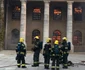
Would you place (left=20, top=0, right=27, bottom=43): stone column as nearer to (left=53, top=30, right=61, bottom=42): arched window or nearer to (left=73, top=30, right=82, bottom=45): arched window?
(left=53, top=30, right=61, bottom=42): arched window

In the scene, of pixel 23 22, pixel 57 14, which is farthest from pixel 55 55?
pixel 57 14

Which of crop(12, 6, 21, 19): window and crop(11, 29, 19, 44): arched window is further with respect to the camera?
crop(12, 6, 21, 19): window

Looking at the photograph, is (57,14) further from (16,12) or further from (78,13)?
(16,12)

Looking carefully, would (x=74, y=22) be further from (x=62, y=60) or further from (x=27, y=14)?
(x=62, y=60)

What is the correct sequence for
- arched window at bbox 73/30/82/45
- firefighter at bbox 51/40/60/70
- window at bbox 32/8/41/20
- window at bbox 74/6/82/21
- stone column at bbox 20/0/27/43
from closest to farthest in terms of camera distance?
firefighter at bbox 51/40/60/70, stone column at bbox 20/0/27/43, arched window at bbox 73/30/82/45, window at bbox 74/6/82/21, window at bbox 32/8/41/20

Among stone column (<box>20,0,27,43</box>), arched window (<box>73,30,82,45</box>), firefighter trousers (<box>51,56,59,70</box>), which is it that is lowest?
firefighter trousers (<box>51,56,59,70</box>)

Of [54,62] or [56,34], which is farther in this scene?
[56,34]

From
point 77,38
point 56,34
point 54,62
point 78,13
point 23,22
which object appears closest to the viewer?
point 54,62

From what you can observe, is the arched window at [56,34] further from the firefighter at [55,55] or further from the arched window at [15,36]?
the firefighter at [55,55]

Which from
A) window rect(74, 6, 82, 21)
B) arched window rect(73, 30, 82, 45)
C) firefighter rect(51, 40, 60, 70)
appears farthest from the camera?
window rect(74, 6, 82, 21)

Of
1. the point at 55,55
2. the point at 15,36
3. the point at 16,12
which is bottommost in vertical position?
the point at 55,55

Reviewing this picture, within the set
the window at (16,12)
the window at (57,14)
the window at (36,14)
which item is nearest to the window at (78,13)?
the window at (57,14)

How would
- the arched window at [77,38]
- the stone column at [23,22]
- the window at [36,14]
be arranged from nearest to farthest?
the stone column at [23,22] → the arched window at [77,38] → the window at [36,14]

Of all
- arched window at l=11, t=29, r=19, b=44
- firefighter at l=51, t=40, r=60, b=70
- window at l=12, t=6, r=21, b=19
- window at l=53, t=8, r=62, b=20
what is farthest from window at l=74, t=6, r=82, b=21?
firefighter at l=51, t=40, r=60, b=70
